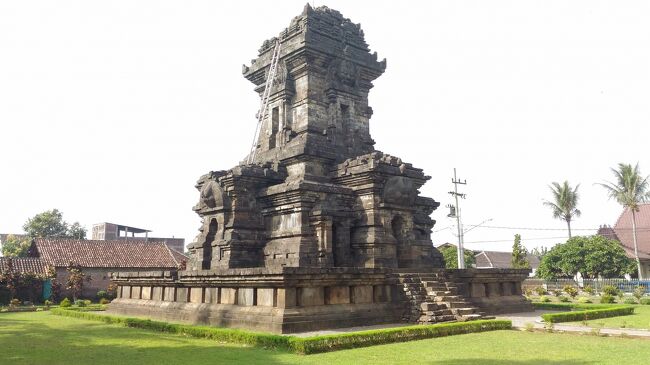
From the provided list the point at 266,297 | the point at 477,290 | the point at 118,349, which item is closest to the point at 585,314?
the point at 477,290

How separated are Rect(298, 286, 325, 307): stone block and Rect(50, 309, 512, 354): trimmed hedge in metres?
2.06

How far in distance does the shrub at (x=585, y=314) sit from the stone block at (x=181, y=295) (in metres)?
12.0

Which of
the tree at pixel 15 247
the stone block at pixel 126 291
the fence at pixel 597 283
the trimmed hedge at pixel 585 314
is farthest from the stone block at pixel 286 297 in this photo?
the tree at pixel 15 247

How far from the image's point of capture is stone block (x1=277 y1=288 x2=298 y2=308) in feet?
46.2

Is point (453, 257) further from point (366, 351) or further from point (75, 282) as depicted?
point (366, 351)

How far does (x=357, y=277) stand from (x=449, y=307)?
10.4 feet

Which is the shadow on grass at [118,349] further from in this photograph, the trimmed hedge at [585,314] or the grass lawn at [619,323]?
the grass lawn at [619,323]

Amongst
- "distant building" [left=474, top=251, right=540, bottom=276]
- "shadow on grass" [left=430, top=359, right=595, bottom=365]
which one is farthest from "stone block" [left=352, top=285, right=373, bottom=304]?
"distant building" [left=474, top=251, right=540, bottom=276]

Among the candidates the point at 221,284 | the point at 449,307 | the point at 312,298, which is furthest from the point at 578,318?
the point at 221,284

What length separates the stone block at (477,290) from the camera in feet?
63.2

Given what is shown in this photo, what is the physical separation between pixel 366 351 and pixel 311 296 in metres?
3.74

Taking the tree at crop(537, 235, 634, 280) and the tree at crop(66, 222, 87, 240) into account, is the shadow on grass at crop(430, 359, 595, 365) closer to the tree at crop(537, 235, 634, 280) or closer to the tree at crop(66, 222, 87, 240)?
the tree at crop(537, 235, 634, 280)

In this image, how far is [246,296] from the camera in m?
15.5

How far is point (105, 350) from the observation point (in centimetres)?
1209
